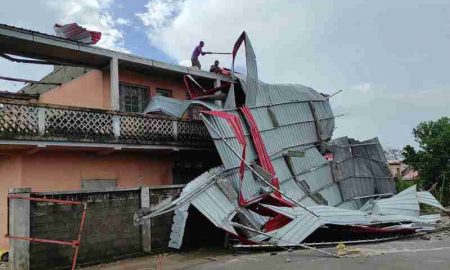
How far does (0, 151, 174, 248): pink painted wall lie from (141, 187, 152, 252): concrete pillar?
246cm

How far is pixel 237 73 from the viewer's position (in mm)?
18891

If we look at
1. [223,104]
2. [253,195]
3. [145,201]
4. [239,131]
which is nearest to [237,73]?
[223,104]

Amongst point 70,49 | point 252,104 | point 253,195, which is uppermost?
point 70,49

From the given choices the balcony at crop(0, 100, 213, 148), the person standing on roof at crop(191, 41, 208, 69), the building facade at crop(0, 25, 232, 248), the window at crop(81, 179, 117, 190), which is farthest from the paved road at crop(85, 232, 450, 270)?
the person standing on roof at crop(191, 41, 208, 69)

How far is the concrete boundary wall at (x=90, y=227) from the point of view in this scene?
966cm

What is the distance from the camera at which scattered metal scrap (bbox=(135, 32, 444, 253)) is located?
1188cm

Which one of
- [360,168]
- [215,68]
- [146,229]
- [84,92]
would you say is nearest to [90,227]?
[146,229]

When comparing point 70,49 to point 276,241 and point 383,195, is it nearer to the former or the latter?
point 276,241

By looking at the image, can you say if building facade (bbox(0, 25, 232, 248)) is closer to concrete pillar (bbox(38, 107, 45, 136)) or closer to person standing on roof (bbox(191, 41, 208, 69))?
concrete pillar (bbox(38, 107, 45, 136))

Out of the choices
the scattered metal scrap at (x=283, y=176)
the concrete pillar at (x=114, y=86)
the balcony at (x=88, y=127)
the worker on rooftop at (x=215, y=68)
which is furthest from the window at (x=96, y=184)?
the worker on rooftop at (x=215, y=68)

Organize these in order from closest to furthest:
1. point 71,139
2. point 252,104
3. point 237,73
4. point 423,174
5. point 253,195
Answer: point 71,139 < point 253,195 < point 252,104 < point 237,73 < point 423,174

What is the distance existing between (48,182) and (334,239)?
27.7 ft

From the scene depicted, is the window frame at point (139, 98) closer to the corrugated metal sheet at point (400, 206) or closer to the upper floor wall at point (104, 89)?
the upper floor wall at point (104, 89)

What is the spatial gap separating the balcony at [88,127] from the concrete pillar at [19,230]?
6.71 ft
